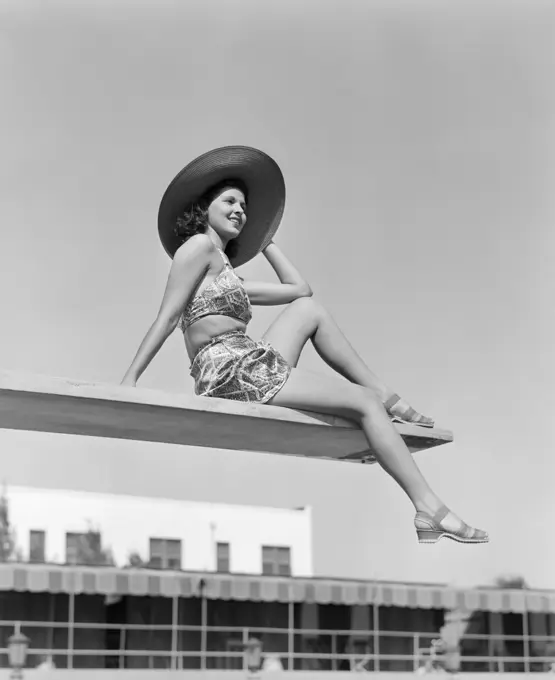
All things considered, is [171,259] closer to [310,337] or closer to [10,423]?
[310,337]

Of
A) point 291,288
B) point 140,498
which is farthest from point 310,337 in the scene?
point 140,498

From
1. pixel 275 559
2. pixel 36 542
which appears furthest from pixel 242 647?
pixel 36 542

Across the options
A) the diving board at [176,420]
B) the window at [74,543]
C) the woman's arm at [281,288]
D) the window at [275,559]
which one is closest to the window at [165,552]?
the window at [74,543]

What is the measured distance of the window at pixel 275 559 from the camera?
3778 centimetres

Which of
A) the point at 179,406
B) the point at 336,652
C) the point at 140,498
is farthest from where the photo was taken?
the point at 140,498

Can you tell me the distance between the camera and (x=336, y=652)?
95.0 ft

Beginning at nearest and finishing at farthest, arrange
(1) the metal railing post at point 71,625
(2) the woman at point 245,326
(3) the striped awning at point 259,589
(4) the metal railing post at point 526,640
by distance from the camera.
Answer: (2) the woman at point 245,326, (3) the striped awning at point 259,589, (1) the metal railing post at point 71,625, (4) the metal railing post at point 526,640

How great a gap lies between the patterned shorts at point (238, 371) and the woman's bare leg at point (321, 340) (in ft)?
0.65

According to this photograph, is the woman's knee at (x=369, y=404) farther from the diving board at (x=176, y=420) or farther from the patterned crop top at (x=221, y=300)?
the patterned crop top at (x=221, y=300)

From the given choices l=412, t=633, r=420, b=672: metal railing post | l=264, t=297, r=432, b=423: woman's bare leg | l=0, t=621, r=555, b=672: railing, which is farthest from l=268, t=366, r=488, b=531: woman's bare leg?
l=412, t=633, r=420, b=672: metal railing post

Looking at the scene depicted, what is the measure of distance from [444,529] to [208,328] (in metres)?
1.34

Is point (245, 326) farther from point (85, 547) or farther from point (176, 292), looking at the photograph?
point (85, 547)

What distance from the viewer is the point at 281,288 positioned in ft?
17.9

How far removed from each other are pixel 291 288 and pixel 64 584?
2050cm
